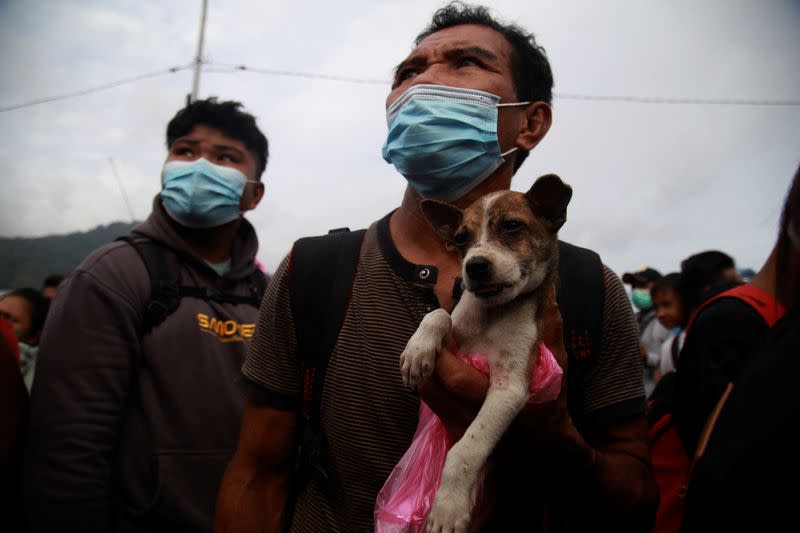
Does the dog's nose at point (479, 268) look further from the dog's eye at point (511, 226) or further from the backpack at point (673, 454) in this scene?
the backpack at point (673, 454)

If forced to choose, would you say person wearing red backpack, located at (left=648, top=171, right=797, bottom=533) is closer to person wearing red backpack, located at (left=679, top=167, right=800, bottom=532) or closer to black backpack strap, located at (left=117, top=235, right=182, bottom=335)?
person wearing red backpack, located at (left=679, top=167, right=800, bottom=532)

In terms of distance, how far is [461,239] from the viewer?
7.34 ft

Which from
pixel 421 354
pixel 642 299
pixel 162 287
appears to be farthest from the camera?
pixel 642 299

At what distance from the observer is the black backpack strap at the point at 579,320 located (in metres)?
2.20

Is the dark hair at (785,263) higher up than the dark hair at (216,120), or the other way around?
the dark hair at (216,120)

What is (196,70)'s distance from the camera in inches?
559

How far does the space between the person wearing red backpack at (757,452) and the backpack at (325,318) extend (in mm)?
740

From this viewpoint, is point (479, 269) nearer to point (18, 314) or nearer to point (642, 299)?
point (18, 314)

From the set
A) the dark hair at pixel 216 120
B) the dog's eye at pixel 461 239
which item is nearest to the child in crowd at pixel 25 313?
the dark hair at pixel 216 120

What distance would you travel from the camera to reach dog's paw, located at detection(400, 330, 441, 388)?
1.77 m

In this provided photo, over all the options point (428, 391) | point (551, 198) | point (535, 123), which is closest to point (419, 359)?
point (428, 391)

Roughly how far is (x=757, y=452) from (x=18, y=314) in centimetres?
846

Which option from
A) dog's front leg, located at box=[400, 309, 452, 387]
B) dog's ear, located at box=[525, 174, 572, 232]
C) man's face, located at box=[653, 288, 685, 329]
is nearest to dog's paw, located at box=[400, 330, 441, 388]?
dog's front leg, located at box=[400, 309, 452, 387]

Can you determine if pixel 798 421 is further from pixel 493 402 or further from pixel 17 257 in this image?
pixel 17 257
